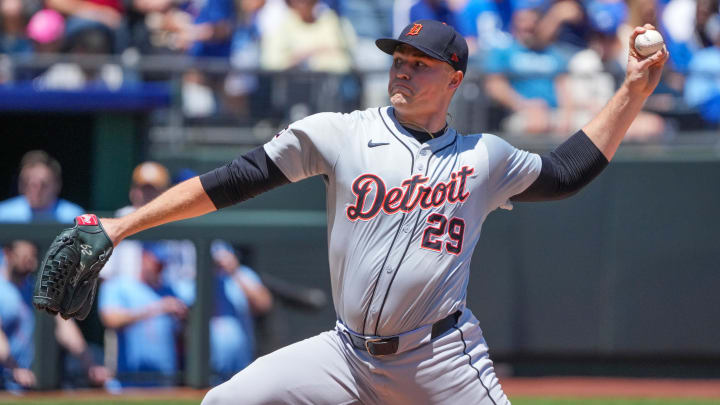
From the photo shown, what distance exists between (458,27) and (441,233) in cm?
547

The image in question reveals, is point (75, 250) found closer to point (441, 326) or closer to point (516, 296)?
point (441, 326)

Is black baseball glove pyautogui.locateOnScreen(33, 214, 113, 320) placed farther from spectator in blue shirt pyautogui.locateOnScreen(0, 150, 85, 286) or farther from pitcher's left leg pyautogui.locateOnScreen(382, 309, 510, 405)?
spectator in blue shirt pyautogui.locateOnScreen(0, 150, 85, 286)

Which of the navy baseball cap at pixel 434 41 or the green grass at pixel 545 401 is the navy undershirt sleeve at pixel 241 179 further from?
the green grass at pixel 545 401

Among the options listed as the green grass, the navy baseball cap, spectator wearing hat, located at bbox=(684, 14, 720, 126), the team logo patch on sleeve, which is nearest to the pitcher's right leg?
the team logo patch on sleeve

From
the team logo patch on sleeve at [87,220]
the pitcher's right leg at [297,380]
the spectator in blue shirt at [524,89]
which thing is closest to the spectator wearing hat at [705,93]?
the spectator in blue shirt at [524,89]

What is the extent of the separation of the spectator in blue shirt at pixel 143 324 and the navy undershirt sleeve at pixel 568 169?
331 cm

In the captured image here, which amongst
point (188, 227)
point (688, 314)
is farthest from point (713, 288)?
point (188, 227)

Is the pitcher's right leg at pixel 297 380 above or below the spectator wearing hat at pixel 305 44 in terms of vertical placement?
below

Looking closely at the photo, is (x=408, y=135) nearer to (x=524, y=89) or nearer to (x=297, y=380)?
(x=297, y=380)

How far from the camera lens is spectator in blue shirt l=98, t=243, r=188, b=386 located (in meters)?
6.37

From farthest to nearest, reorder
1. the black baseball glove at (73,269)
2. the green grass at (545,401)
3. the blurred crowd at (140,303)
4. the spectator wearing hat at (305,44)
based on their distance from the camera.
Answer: the spectator wearing hat at (305,44) → the blurred crowd at (140,303) → the green grass at (545,401) → the black baseball glove at (73,269)

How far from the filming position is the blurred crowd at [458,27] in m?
7.56

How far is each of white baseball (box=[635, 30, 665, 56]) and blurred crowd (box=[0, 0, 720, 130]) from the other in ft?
12.9

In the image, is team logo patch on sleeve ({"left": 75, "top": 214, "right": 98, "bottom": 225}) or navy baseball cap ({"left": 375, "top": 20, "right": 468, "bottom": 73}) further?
navy baseball cap ({"left": 375, "top": 20, "right": 468, "bottom": 73})
